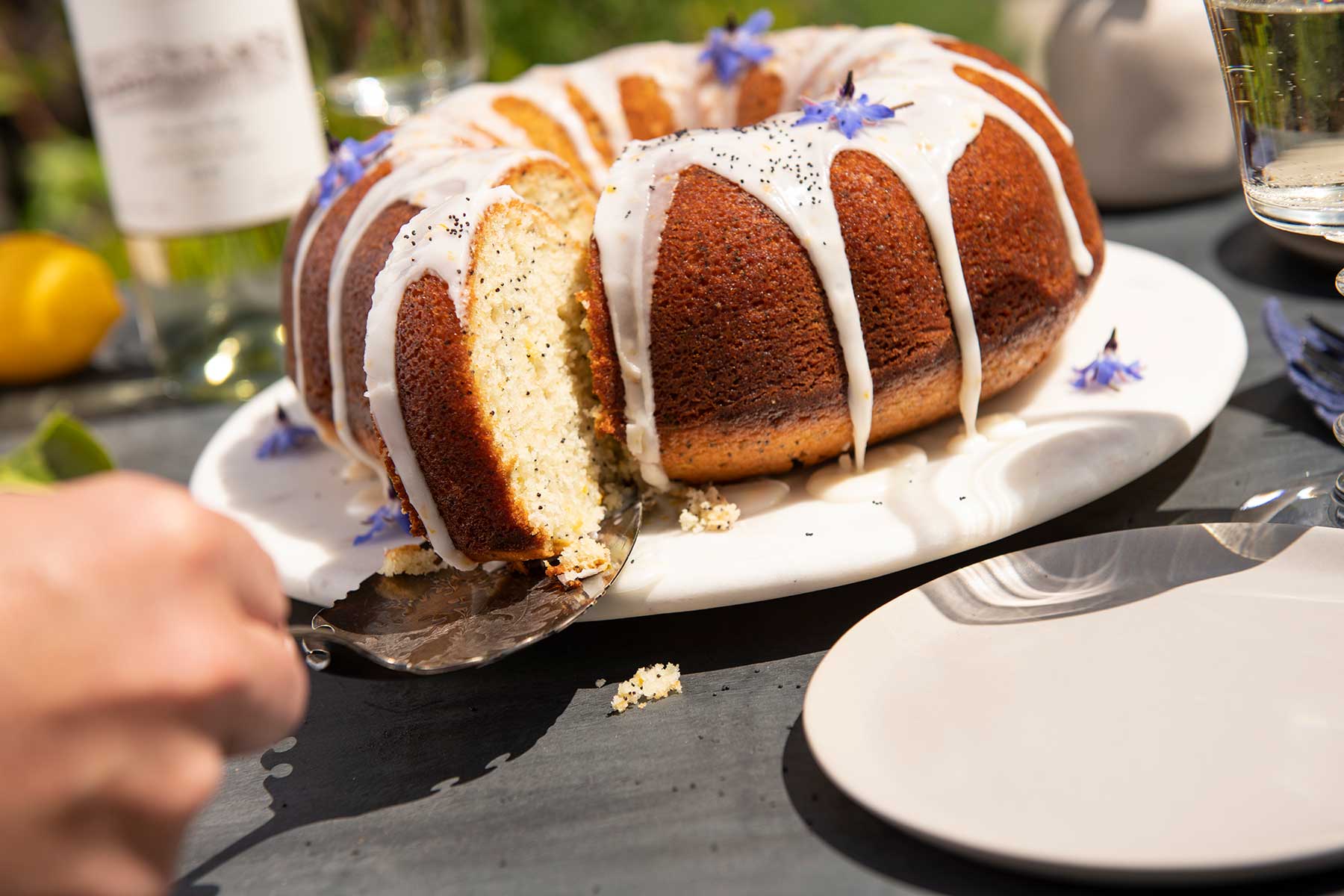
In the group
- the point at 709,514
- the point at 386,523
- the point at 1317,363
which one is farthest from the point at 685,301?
the point at 1317,363

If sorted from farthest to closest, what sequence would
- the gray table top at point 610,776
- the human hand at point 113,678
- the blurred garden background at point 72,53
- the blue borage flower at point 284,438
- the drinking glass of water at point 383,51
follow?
the blurred garden background at point 72,53, the drinking glass of water at point 383,51, the blue borage flower at point 284,438, the gray table top at point 610,776, the human hand at point 113,678

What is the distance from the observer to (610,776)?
1.11 m

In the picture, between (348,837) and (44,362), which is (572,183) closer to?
(348,837)

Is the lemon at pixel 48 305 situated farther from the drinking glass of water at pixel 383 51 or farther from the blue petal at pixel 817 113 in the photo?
the blue petal at pixel 817 113

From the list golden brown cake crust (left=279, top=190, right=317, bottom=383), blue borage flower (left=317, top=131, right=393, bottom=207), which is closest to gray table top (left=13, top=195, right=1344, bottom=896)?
golden brown cake crust (left=279, top=190, right=317, bottom=383)

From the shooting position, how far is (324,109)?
2.62m

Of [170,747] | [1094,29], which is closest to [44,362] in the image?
[170,747]

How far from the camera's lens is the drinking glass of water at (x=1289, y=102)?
46.0 inches

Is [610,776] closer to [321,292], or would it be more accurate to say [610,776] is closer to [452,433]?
[452,433]

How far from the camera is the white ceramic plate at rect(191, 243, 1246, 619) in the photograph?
1261 millimetres

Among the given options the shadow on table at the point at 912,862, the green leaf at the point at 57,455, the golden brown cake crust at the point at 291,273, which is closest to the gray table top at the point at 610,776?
the shadow on table at the point at 912,862

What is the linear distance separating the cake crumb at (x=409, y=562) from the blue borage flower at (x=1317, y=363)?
44.1 inches

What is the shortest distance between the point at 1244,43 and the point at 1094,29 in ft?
4.44

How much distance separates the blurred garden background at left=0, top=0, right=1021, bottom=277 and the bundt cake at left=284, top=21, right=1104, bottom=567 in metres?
3.25
